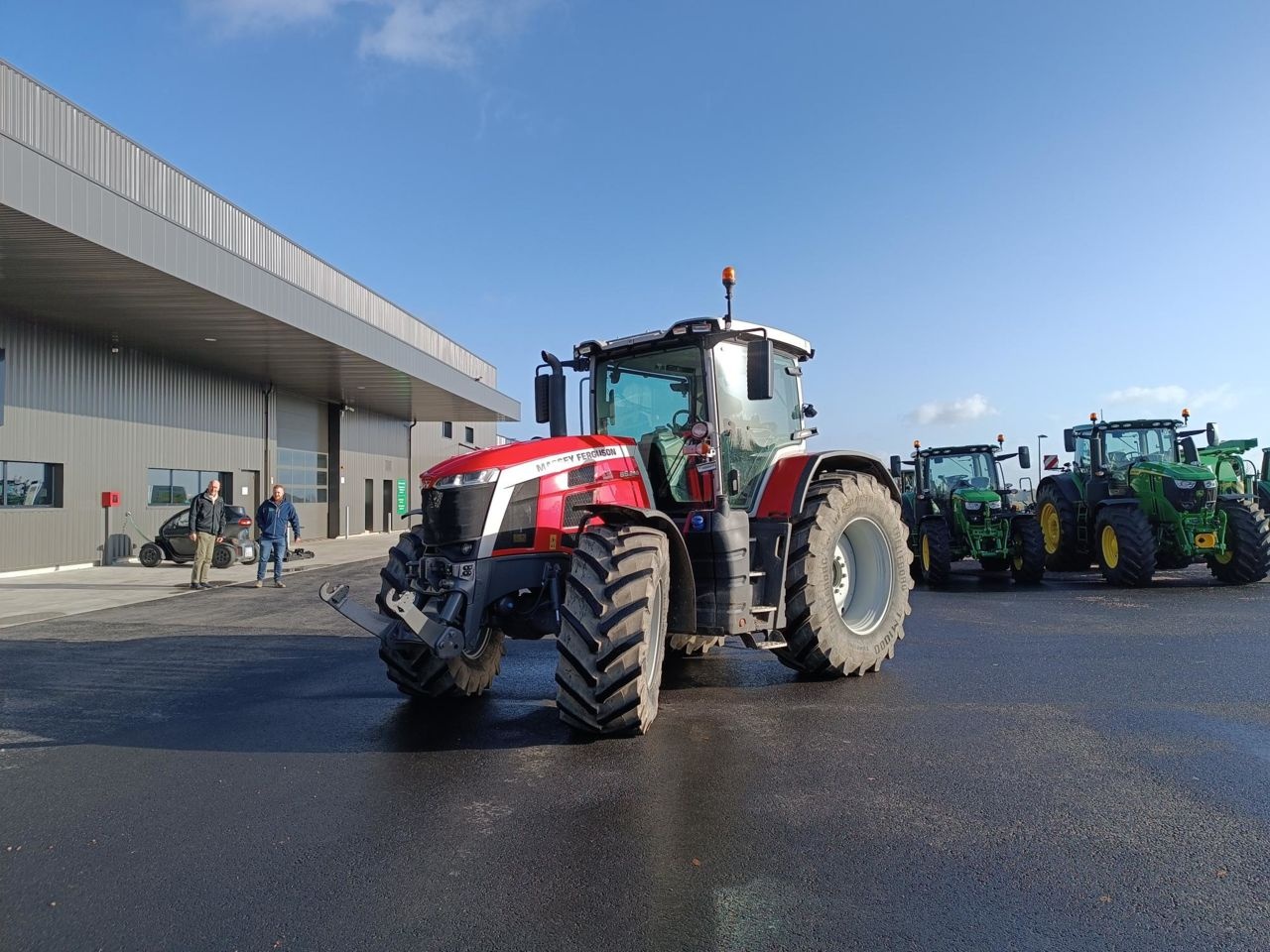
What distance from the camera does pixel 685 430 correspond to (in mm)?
5980

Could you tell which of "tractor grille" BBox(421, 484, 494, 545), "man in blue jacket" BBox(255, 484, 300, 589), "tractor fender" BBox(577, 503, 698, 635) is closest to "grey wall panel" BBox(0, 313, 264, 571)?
"man in blue jacket" BBox(255, 484, 300, 589)

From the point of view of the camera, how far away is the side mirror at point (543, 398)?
20.8 feet

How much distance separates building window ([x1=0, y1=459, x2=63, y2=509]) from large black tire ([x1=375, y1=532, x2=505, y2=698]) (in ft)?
43.2

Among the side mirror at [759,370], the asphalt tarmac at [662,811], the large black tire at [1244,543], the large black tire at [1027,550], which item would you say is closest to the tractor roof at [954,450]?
the large black tire at [1027,550]

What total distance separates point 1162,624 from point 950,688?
164 inches

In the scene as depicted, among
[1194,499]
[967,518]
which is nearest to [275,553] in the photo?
[967,518]

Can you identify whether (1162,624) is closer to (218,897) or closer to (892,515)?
(892,515)

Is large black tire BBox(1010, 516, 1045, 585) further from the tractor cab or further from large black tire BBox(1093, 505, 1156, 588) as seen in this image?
the tractor cab

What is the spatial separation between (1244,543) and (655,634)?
36.3 ft

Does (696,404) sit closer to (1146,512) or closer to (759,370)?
(759,370)

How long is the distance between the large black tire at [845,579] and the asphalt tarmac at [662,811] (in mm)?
283

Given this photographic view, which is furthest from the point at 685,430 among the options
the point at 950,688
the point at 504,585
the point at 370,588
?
the point at 370,588

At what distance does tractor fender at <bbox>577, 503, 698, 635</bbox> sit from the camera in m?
5.06

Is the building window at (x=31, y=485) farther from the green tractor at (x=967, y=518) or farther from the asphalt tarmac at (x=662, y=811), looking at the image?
the green tractor at (x=967, y=518)
